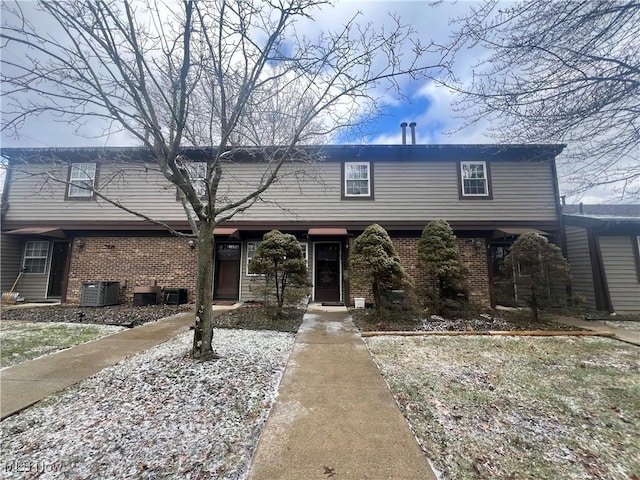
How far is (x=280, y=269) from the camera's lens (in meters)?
6.97

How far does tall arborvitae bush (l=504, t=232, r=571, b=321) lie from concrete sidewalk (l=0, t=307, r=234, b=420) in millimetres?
8350

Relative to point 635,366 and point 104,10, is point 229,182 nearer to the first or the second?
point 104,10

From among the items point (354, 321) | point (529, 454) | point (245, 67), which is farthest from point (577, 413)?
point (245, 67)

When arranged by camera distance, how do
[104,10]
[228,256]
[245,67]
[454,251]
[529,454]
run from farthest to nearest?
[228,256]
[454,251]
[245,67]
[104,10]
[529,454]

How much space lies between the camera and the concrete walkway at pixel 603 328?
5.75 metres

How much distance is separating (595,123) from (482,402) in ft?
13.1

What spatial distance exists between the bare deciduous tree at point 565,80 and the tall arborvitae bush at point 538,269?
3108 millimetres

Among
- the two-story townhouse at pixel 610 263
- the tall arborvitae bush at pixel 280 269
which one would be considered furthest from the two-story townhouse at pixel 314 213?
the tall arborvitae bush at pixel 280 269

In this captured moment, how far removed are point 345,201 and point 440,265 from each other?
395 cm

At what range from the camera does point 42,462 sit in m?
2.10

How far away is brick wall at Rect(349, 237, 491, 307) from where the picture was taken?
30.7ft

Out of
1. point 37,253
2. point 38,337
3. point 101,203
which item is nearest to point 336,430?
point 38,337

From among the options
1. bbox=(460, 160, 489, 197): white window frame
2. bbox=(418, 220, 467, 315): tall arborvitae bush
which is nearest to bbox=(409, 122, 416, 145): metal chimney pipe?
bbox=(460, 160, 489, 197): white window frame

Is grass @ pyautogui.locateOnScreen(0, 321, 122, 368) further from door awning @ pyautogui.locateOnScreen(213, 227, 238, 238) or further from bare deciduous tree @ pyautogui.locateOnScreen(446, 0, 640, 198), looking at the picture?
bare deciduous tree @ pyautogui.locateOnScreen(446, 0, 640, 198)
